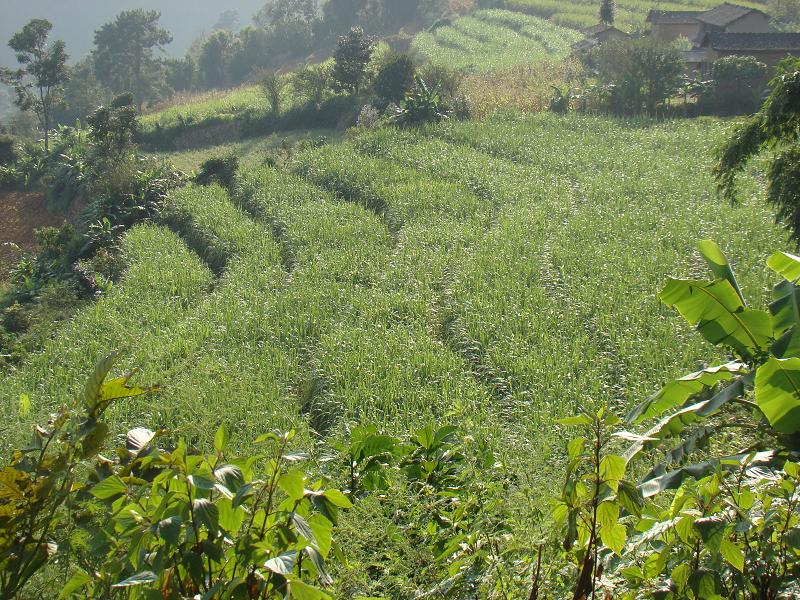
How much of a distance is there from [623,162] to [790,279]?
38.6ft

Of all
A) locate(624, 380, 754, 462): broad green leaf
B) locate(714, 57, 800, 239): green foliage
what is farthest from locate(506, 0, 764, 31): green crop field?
locate(624, 380, 754, 462): broad green leaf

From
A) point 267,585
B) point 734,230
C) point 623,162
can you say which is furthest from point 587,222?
point 267,585

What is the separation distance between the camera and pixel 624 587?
2.01m

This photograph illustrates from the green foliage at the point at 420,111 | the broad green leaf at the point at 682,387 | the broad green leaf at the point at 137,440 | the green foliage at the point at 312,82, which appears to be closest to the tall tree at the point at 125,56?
the green foliage at the point at 312,82

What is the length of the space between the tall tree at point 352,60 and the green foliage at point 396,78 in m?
2.83

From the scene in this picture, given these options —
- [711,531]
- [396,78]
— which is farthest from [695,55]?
[711,531]

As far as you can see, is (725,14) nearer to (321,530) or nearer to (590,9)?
(590,9)

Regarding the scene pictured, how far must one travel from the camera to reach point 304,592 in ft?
4.34

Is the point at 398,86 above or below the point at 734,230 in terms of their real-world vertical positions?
above

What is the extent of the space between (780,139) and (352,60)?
17.8 meters

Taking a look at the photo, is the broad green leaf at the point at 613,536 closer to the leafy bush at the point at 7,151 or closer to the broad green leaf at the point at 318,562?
the broad green leaf at the point at 318,562

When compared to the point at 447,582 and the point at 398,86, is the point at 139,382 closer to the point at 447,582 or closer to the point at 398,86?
the point at 447,582

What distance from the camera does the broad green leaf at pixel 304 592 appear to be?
4.32ft

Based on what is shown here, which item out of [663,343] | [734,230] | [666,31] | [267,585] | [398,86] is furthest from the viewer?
[666,31]
